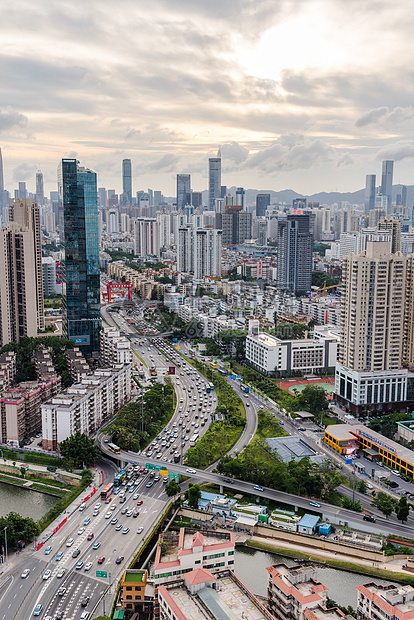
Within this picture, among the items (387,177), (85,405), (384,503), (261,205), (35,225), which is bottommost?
(384,503)

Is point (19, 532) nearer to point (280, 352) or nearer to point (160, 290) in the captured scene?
point (280, 352)

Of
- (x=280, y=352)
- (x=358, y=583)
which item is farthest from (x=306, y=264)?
(x=358, y=583)

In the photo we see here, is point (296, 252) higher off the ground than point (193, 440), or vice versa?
point (296, 252)

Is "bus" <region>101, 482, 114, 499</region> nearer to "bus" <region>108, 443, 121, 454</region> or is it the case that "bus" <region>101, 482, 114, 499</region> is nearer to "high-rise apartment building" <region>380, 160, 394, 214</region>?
"bus" <region>108, 443, 121, 454</region>

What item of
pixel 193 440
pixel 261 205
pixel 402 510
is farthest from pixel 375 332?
pixel 261 205

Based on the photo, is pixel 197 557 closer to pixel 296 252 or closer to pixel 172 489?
pixel 172 489

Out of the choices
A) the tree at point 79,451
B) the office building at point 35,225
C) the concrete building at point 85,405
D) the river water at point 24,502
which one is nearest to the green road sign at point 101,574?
the river water at point 24,502

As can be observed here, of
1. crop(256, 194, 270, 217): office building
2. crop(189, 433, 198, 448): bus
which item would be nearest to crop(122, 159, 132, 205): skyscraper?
crop(256, 194, 270, 217): office building

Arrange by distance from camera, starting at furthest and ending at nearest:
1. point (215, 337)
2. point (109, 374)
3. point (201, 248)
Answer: point (201, 248) → point (215, 337) → point (109, 374)
